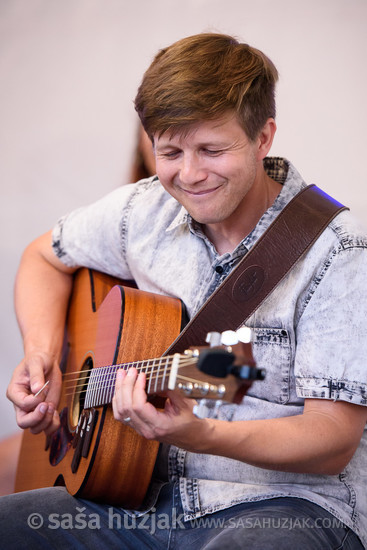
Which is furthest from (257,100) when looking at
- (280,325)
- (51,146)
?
(51,146)

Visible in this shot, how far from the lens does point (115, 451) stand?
4.07 ft

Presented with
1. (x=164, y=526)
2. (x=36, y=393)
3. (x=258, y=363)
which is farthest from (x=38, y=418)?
(x=258, y=363)

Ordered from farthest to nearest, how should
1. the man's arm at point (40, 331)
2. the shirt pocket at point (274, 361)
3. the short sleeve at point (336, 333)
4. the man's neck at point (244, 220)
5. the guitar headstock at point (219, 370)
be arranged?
the man's arm at point (40, 331) < the man's neck at point (244, 220) < the shirt pocket at point (274, 361) < the short sleeve at point (336, 333) < the guitar headstock at point (219, 370)

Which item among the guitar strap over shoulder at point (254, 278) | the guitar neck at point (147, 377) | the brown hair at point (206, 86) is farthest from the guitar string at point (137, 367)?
the brown hair at point (206, 86)

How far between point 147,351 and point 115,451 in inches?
8.2

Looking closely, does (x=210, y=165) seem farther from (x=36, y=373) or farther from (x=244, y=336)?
(x=36, y=373)

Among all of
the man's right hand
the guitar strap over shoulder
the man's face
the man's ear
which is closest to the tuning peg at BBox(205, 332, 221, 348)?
the guitar strap over shoulder

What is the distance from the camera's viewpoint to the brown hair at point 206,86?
118cm

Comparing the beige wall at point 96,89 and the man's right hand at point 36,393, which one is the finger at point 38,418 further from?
the beige wall at point 96,89

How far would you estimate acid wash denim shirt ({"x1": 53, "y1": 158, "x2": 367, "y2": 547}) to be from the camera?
1144 millimetres

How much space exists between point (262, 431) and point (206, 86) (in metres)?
0.65

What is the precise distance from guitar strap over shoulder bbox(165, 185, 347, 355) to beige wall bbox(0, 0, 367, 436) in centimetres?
68

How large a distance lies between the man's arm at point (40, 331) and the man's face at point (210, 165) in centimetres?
59

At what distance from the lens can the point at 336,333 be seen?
1.15 meters
